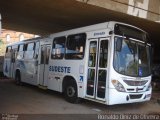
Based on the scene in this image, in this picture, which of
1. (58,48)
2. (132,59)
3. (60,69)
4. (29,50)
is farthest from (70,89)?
(29,50)

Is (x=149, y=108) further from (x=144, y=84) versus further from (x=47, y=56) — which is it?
(x=47, y=56)

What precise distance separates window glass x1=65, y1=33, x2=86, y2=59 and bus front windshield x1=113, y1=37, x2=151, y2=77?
1763 millimetres

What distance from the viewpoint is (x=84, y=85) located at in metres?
10.9

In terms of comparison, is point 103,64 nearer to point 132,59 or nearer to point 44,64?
point 132,59

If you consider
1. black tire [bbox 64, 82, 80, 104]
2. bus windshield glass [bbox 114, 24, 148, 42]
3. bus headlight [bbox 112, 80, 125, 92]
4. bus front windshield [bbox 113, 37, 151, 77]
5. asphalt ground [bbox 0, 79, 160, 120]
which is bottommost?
asphalt ground [bbox 0, 79, 160, 120]

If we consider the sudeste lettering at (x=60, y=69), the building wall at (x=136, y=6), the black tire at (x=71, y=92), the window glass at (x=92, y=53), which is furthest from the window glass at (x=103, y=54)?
the building wall at (x=136, y=6)

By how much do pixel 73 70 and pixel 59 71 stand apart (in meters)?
1.25

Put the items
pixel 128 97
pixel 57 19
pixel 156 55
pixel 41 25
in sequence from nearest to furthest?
pixel 128 97 → pixel 57 19 → pixel 41 25 → pixel 156 55

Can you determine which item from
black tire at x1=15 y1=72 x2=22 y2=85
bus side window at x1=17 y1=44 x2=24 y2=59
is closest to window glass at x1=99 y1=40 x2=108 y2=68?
bus side window at x1=17 y1=44 x2=24 y2=59

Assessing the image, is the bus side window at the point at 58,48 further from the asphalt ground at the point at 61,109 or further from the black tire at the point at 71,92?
the asphalt ground at the point at 61,109

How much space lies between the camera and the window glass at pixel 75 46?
11289 mm

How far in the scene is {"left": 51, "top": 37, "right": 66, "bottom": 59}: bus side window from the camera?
12709 mm

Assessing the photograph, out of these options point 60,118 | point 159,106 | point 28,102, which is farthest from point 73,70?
point 159,106

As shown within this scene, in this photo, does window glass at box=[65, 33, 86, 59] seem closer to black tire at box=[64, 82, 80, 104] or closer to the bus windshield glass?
black tire at box=[64, 82, 80, 104]
